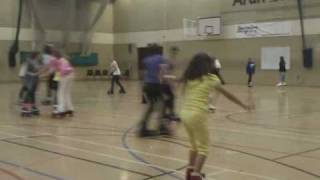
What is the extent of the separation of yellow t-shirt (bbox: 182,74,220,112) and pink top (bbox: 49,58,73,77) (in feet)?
25.0

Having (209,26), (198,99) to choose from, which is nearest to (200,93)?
(198,99)

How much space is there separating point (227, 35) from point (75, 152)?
27457 millimetres

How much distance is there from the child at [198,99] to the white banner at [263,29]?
88.5 ft

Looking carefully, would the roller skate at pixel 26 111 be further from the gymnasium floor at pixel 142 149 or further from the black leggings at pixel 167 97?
the black leggings at pixel 167 97

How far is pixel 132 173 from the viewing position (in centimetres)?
645

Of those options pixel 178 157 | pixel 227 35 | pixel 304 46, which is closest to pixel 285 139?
pixel 178 157

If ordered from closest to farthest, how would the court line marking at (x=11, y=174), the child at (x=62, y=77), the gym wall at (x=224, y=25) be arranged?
the court line marking at (x=11, y=174) → the child at (x=62, y=77) → the gym wall at (x=224, y=25)

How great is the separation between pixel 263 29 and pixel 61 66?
2187cm

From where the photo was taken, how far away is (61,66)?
41.7ft

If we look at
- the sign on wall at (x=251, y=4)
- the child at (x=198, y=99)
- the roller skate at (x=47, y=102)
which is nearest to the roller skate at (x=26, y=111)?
the roller skate at (x=47, y=102)

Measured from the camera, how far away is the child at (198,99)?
548 centimetres

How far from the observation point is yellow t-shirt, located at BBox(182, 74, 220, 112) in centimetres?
553

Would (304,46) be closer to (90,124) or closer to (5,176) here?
(90,124)

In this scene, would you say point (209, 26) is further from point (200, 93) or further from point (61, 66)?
point (200, 93)
